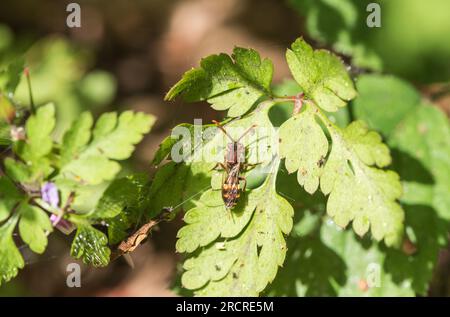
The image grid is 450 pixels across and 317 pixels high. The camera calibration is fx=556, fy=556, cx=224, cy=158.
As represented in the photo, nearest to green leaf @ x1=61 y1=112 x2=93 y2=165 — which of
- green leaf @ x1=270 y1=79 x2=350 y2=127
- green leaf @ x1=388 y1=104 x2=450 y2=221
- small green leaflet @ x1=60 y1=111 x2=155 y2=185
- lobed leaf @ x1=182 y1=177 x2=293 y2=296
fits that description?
small green leaflet @ x1=60 y1=111 x2=155 y2=185

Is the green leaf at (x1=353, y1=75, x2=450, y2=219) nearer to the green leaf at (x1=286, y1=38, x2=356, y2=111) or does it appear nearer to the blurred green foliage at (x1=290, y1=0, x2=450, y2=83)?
the blurred green foliage at (x1=290, y1=0, x2=450, y2=83)

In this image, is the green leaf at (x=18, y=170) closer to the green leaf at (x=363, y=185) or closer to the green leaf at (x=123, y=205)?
the green leaf at (x=123, y=205)

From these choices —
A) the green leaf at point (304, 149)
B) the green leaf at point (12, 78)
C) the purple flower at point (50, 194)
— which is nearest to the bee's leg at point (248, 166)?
the green leaf at point (304, 149)

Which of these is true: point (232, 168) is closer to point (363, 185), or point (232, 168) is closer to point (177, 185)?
point (177, 185)

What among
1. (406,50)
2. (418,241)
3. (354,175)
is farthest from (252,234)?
(406,50)

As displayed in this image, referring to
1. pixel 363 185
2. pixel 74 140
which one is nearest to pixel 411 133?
pixel 363 185
